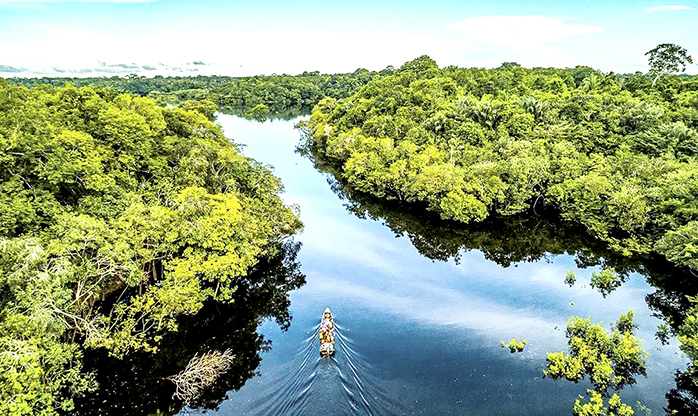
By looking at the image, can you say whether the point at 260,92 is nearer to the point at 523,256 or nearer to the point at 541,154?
the point at 541,154

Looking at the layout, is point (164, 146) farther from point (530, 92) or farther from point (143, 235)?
point (530, 92)

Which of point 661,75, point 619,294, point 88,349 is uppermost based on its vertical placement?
point 661,75

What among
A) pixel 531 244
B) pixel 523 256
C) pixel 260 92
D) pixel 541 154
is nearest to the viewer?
pixel 523 256

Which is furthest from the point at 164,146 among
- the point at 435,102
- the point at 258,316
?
the point at 435,102

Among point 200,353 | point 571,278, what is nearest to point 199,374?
point 200,353

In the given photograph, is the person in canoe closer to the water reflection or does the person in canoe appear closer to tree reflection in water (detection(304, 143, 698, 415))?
the water reflection
